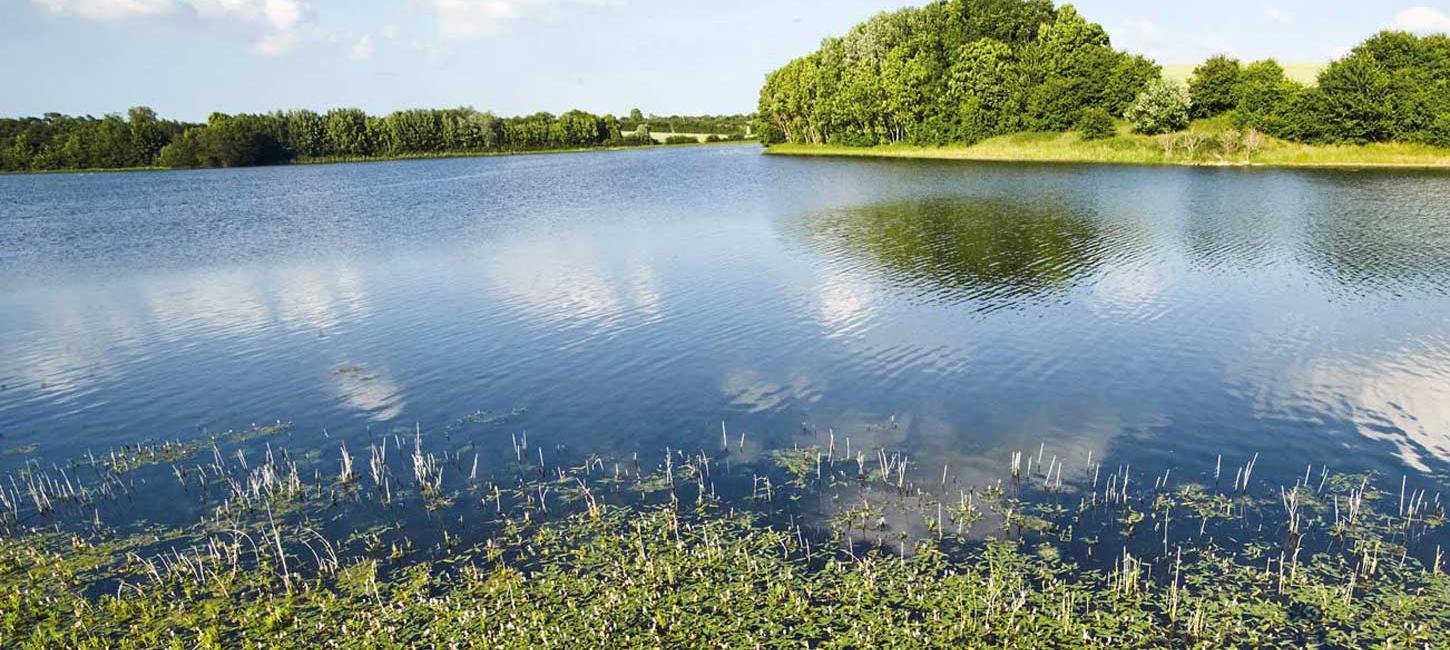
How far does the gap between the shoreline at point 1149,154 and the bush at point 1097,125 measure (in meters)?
1.71

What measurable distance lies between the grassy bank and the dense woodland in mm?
2297

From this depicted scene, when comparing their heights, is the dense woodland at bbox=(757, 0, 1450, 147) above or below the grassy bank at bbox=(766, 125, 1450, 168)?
above

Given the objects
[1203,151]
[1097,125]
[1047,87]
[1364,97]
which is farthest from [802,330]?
[1047,87]

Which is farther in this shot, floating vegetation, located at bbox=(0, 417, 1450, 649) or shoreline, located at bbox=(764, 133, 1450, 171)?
shoreline, located at bbox=(764, 133, 1450, 171)

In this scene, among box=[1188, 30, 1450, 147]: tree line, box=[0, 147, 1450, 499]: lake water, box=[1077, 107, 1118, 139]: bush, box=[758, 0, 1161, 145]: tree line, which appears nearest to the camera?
box=[0, 147, 1450, 499]: lake water

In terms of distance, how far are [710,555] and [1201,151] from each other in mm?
116313

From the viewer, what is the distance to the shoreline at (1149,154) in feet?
323

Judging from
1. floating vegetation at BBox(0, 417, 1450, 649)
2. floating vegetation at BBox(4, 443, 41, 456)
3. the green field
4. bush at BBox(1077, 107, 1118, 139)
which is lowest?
floating vegetation at BBox(0, 417, 1450, 649)

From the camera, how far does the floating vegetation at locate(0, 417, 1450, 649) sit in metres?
15.2

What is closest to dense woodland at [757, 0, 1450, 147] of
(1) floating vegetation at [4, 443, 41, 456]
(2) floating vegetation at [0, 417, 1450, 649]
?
(2) floating vegetation at [0, 417, 1450, 649]

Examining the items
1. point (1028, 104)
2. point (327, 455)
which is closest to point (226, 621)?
point (327, 455)

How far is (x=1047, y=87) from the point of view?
129250 millimetres

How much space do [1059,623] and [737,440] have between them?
38.1 feet

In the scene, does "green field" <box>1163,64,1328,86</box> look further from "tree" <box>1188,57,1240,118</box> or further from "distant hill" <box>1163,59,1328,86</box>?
"tree" <box>1188,57,1240,118</box>
